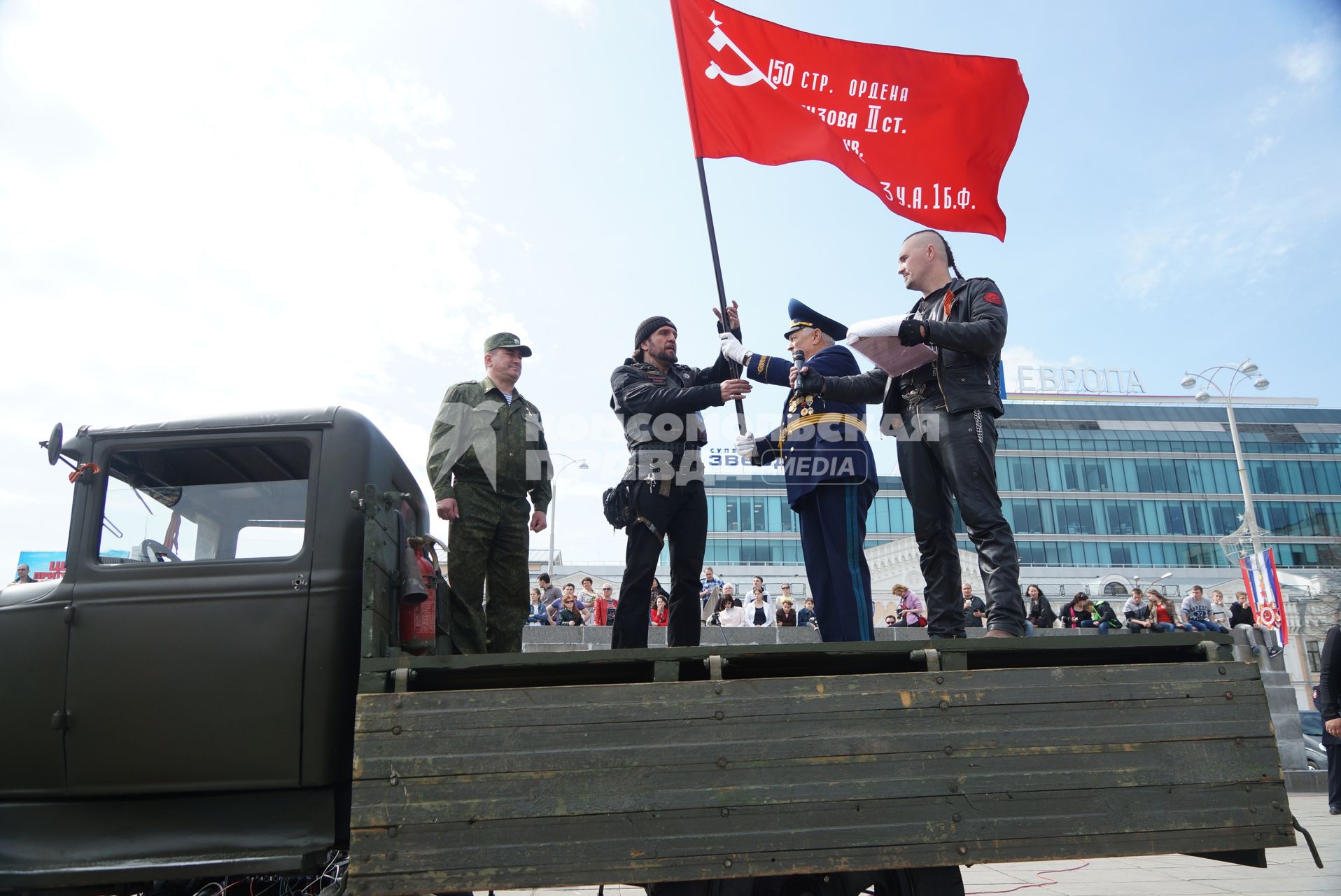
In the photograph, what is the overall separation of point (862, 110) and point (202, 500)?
4726 millimetres

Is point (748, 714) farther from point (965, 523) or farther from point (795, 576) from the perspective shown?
point (795, 576)

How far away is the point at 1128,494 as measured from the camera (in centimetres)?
6694

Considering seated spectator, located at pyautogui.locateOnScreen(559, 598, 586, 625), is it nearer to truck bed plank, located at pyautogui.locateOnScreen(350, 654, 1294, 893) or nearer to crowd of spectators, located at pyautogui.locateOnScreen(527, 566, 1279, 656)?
crowd of spectators, located at pyautogui.locateOnScreen(527, 566, 1279, 656)

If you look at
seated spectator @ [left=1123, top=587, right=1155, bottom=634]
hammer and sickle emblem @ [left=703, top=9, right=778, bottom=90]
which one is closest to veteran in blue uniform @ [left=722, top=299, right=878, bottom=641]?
hammer and sickle emblem @ [left=703, top=9, right=778, bottom=90]

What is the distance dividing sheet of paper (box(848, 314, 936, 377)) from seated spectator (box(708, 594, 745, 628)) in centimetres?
1104

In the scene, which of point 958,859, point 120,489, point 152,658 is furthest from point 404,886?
point 120,489

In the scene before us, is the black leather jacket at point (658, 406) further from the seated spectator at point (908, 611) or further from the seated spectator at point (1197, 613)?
the seated spectator at point (1197, 613)

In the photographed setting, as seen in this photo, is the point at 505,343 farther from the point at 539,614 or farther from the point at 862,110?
the point at 539,614

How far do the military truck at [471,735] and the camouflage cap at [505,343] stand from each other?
5.45ft

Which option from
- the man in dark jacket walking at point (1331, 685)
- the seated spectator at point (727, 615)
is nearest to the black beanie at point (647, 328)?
the man in dark jacket walking at point (1331, 685)

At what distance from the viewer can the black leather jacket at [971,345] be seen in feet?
13.7

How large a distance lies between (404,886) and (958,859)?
1.79 metres

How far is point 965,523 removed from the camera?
405cm

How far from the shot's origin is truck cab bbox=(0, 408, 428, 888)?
3.20m
